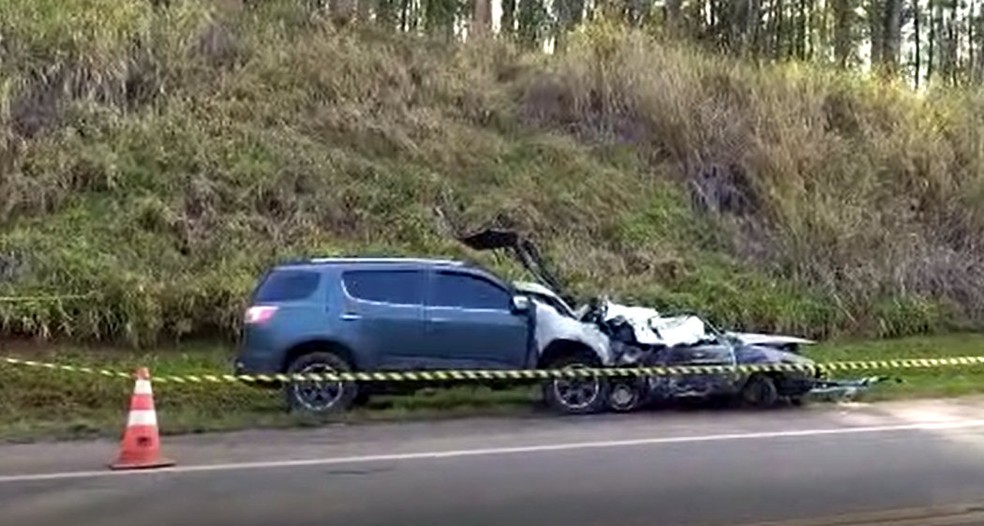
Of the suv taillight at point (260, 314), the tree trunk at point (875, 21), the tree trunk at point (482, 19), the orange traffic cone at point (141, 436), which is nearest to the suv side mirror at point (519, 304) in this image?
the suv taillight at point (260, 314)

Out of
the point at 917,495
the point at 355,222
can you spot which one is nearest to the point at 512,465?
the point at 917,495

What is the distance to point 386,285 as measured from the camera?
14141 mm

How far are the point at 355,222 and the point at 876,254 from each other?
973 cm

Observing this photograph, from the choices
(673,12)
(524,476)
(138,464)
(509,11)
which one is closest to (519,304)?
(524,476)

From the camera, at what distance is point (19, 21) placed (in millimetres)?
20562

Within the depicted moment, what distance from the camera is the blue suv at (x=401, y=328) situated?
13633 millimetres

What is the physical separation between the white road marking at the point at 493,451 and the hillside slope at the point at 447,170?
686 centimetres

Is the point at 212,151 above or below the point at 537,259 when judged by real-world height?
above

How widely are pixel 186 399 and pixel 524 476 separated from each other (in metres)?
6.28

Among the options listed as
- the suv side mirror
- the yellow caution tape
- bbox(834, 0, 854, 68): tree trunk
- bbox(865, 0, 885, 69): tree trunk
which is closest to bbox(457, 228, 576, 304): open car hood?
the suv side mirror

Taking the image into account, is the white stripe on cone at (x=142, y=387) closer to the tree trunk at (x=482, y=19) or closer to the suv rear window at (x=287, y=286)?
the suv rear window at (x=287, y=286)

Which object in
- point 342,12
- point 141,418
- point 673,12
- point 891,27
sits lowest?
point 141,418

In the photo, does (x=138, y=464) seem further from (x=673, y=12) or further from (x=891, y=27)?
(x=891, y=27)

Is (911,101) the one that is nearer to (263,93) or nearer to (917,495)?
(263,93)
